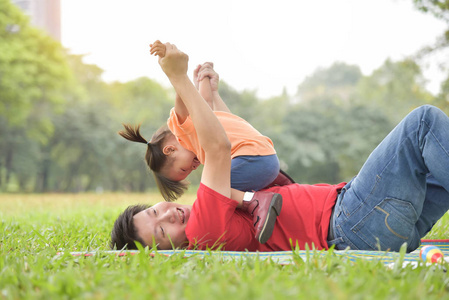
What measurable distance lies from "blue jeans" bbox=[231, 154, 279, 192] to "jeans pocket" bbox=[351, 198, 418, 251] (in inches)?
32.1

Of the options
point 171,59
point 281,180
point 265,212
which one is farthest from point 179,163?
point 171,59

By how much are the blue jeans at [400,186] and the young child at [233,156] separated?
450mm

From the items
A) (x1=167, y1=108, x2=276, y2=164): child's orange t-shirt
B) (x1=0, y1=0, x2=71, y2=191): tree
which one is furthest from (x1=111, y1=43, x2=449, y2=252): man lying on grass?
(x1=0, y1=0, x2=71, y2=191): tree

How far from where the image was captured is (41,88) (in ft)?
73.8

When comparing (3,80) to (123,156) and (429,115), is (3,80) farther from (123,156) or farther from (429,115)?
(429,115)

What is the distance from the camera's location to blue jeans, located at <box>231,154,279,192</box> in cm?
298

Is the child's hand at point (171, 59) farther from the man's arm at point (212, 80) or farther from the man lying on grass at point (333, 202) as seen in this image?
the man's arm at point (212, 80)

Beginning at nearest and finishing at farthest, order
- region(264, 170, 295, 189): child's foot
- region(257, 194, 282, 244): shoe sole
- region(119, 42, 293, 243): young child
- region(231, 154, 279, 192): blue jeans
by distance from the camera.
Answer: region(257, 194, 282, 244): shoe sole < region(119, 42, 293, 243): young child < region(231, 154, 279, 192): blue jeans < region(264, 170, 295, 189): child's foot

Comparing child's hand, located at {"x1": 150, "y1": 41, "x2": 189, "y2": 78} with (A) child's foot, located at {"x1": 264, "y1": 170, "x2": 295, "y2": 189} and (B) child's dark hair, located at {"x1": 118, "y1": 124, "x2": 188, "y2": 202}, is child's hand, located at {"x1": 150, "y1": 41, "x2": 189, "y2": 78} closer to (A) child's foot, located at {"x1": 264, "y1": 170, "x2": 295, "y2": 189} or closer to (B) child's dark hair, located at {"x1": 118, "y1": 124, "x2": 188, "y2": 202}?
(A) child's foot, located at {"x1": 264, "y1": 170, "x2": 295, "y2": 189}

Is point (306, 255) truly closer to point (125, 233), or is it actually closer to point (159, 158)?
point (125, 233)

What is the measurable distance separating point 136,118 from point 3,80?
931cm

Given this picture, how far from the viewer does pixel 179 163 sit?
360cm

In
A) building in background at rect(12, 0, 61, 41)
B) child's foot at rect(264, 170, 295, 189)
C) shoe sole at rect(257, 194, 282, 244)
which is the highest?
building in background at rect(12, 0, 61, 41)

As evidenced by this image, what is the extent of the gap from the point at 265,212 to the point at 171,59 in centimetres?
101
